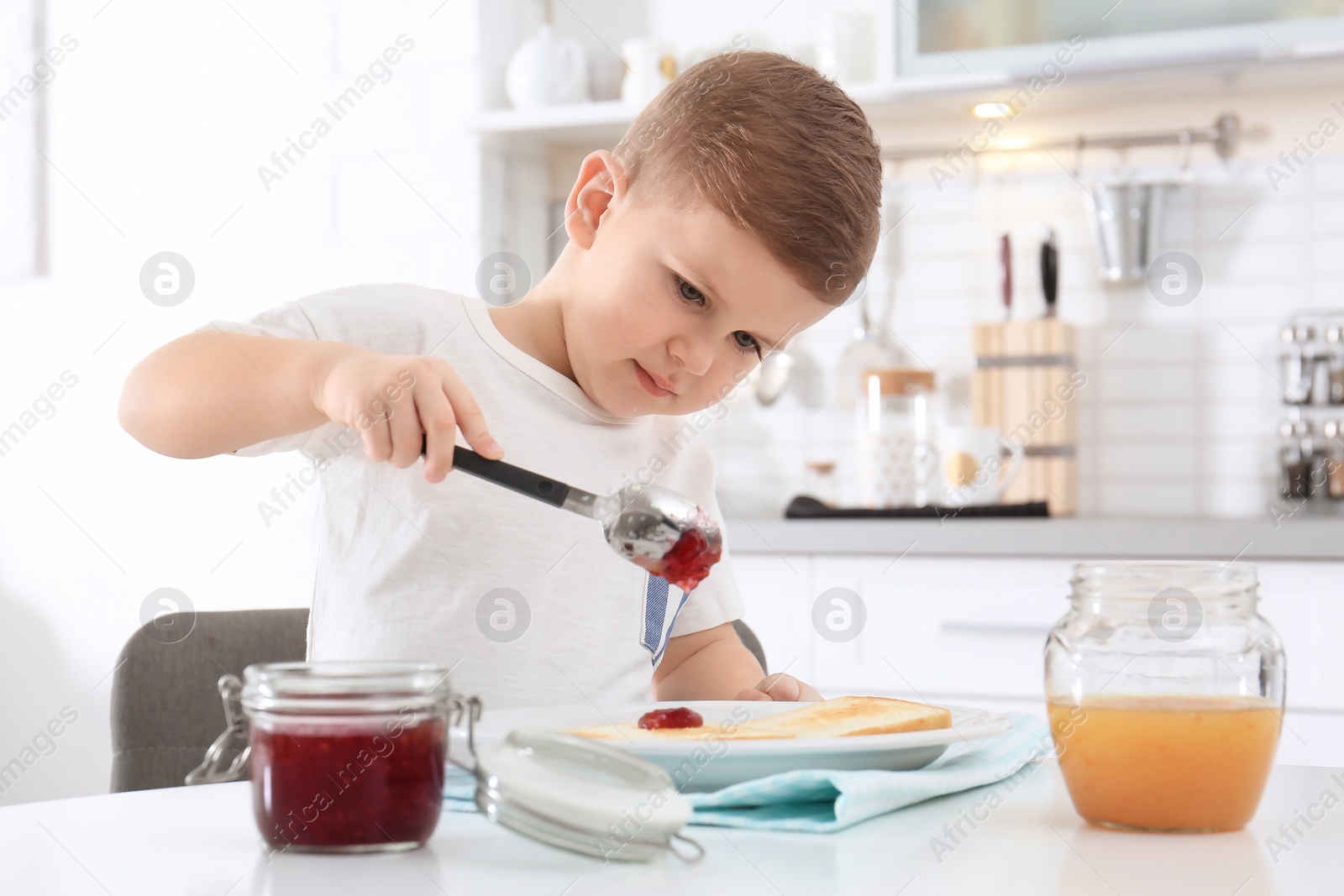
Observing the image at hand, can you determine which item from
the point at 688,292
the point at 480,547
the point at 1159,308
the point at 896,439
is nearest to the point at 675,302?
the point at 688,292

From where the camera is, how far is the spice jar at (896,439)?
2354mm

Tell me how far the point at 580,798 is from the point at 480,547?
554 millimetres

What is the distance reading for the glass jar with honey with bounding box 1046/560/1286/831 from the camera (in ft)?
1.94

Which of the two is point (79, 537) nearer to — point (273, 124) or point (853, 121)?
point (273, 124)

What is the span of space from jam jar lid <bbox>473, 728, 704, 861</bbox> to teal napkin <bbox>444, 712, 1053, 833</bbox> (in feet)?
0.22

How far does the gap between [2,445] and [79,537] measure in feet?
0.97

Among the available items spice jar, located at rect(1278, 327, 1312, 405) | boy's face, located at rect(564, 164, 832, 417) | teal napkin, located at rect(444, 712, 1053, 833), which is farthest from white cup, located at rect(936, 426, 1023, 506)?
teal napkin, located at rect(444, 712, 1053, 833)

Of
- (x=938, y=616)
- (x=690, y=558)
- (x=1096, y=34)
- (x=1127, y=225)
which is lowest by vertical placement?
(x=938, y=616)

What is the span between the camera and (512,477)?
68cm

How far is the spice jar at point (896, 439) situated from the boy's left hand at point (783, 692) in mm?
1361

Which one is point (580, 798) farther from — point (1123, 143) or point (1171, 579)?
point (1123, 143)

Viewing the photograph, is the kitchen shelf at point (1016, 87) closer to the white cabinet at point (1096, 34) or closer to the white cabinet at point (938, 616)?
the white cabinet at point (1096, 34)

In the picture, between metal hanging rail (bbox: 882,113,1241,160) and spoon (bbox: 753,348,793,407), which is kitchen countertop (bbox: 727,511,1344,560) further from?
metal hanging rail (bbox: 882,113,1241,160)

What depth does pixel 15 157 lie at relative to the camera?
2.91 meters
